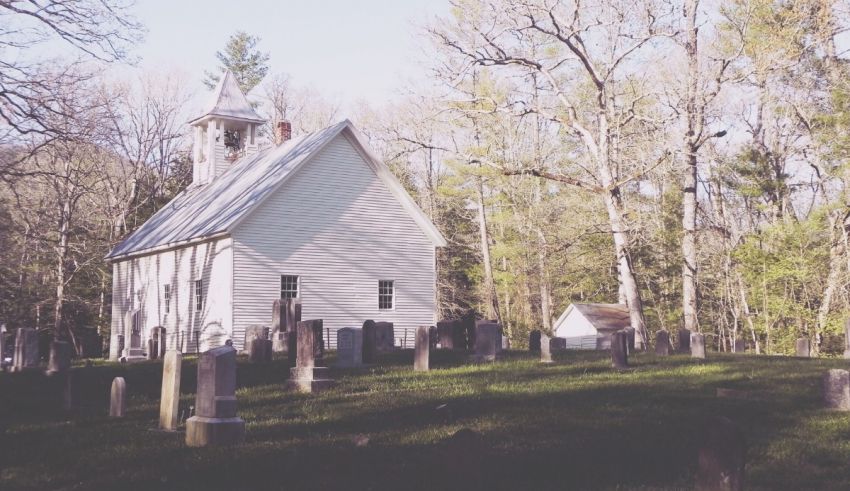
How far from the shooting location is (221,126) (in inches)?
1465

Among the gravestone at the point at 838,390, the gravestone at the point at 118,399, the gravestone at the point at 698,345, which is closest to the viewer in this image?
the gravestone at the point at 838,390

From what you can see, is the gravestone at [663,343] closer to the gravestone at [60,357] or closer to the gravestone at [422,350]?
the gravestone at [422,350]

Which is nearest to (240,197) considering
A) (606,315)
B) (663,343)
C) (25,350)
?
(25,350)

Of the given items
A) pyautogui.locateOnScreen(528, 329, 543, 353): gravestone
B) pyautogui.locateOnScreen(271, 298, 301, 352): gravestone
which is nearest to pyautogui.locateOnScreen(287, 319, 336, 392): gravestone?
pyautogui.locateOnScreen(271, 298, 301, 352): gravestone

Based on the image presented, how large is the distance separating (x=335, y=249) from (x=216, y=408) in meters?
21.1

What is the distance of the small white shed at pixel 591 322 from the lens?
36.9 m

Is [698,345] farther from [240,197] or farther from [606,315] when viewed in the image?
[606,315]

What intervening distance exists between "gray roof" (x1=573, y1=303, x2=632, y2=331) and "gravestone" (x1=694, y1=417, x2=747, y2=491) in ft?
105

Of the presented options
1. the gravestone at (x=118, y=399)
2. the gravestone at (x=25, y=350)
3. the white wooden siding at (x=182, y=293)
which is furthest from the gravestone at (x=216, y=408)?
the white wooden siding at (x=182, y=293)

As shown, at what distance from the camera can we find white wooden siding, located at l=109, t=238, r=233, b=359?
28.5m

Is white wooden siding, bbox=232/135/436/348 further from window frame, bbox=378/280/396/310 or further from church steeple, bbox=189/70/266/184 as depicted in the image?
church steeple, bbox=189/70/266/184

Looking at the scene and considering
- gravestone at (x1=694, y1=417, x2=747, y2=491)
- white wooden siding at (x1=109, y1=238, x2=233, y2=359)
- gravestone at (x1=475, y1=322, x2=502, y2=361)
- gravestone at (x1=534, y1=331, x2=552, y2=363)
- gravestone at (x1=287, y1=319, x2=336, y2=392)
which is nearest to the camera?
gravestone at (x1=694, y1=417, x2=747, y2=491)

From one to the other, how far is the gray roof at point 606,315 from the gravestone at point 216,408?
94.7 ft

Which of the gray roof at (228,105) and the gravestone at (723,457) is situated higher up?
the gray roof at (228,105)
